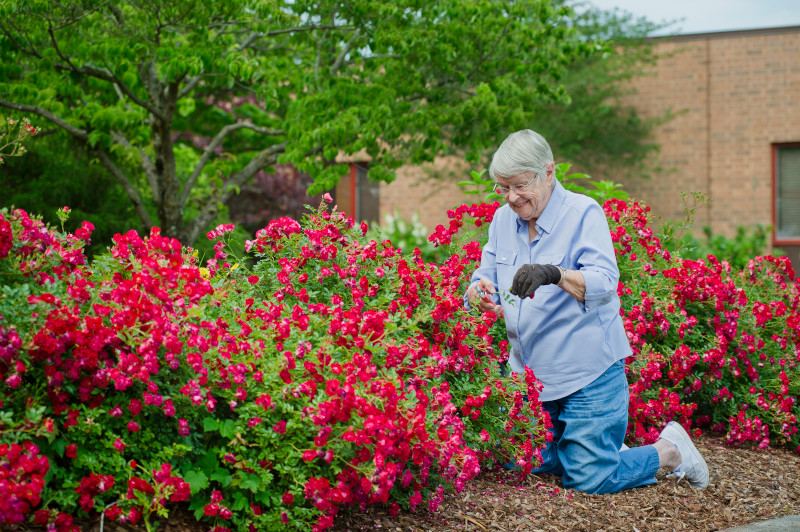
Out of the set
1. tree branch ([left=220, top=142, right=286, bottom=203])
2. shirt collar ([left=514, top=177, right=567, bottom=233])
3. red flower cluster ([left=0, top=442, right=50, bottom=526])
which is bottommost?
red flower cluster ([left=0, top=442, right=50, bottom=526])

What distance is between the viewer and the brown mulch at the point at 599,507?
289 cm

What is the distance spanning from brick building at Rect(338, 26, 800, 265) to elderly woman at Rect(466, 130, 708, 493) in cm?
1125

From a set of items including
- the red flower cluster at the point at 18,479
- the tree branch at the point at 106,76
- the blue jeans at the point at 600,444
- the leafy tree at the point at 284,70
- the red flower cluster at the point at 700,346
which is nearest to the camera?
the red flower cluster at the point at 18,479

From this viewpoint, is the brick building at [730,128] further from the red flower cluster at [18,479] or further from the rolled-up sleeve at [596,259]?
the red flower cluster at [18,479]

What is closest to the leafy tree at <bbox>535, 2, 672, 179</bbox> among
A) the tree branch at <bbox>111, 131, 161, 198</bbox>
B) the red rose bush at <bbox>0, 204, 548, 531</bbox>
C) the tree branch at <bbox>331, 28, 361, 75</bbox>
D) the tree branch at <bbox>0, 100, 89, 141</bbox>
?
the tree branch at <bbox>331, 28, 361, 75</bbox>

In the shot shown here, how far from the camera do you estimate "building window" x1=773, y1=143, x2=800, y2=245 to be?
48.1 ft

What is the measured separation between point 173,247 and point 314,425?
0.87m

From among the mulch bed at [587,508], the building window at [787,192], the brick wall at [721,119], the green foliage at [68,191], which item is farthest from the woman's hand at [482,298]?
the building window at [787,192]

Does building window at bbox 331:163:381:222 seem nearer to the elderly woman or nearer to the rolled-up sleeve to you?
the elderly woman

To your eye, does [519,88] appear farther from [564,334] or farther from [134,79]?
[564,334]

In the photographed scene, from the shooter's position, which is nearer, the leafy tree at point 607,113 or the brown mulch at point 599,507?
the brown mulch at point 599,507

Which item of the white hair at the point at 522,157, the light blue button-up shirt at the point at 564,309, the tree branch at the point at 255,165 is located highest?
the tree branch at the point at 255,165

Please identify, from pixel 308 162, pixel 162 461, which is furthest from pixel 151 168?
pixel 162 461

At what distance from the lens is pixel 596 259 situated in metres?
3.17
